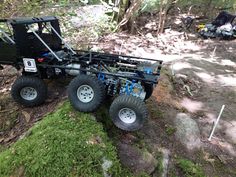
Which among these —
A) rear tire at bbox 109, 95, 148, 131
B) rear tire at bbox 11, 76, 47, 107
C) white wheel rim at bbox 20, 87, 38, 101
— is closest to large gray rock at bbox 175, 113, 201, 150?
rear tire at bbox 109, 95, 148, 131

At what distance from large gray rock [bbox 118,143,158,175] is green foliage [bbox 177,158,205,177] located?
58 cm

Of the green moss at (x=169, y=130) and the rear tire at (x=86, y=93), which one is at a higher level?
the rear tire at (x=86, y=93)

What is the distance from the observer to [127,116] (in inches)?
170

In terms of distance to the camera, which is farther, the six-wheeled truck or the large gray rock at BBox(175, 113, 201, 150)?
the large gray rock at BBox(175, 113, 201, 150)

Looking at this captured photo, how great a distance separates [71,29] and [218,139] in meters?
8.36

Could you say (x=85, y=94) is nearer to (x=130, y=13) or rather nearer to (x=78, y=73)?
(x=78, y=73)

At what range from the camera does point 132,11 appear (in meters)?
13.1

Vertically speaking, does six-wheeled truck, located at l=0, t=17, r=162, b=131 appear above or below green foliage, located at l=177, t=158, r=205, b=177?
above

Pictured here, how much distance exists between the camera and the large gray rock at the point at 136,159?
4254mm

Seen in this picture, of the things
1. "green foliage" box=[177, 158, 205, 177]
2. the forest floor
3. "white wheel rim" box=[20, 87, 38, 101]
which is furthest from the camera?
"white wheel rim" box=[20, 87, 38, 101]

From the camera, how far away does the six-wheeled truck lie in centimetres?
431

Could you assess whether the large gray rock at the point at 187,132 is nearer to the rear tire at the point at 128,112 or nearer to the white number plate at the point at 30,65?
the rear tire at the point at 128,112

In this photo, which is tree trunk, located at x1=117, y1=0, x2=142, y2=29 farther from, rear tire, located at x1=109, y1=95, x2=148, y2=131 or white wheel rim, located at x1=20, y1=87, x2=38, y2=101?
rear tire, located at x1=109, y1=95, x2=148, y2=131

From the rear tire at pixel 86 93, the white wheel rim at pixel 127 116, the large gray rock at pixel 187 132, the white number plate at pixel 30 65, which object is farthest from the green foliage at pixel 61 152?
the large gray rock at pixel 187 132
